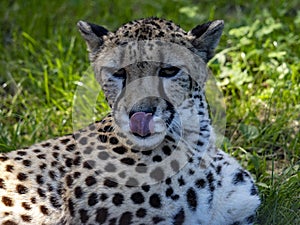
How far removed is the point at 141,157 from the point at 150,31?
0.73 m

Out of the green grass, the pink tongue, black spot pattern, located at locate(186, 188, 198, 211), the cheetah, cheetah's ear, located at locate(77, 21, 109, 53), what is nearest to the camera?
the pink tongue

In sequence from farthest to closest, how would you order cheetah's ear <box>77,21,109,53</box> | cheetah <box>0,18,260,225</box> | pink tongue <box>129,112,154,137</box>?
cheetah's ear <box>77,21,109,53</box>, cheetah <box>0,18,260,225</box>, pink tongue <box>129,112,154,137</box>

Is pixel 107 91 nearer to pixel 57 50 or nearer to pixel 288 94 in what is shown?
pixel 288 94

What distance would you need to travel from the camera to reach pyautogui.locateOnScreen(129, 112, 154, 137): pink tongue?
4.11 m

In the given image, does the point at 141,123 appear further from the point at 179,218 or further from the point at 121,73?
the point at 179,218

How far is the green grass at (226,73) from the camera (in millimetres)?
5602

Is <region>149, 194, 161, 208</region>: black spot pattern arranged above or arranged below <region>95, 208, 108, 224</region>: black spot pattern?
above

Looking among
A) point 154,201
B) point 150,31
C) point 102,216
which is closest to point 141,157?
point 154,201

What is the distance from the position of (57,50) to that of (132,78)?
279cm

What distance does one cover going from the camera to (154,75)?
166 inches

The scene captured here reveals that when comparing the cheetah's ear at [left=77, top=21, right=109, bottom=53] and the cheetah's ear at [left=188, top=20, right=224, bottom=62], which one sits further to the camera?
the cheetah's ear at [left=77, top=21, right=109, bottom=53]

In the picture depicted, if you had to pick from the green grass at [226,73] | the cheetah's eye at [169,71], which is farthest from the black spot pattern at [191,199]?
the cheetah's eye at [169,71]

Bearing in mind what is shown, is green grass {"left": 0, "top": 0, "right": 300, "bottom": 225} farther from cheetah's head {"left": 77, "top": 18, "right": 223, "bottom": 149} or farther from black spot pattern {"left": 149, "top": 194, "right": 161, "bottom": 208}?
cheetah's head {"left": 77, "top": 18, "right": 223, "bottom": 149}

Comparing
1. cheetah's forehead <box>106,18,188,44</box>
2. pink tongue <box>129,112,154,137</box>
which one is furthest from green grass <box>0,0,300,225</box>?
cheetah's forehead <box>106,18,188,44</box>
